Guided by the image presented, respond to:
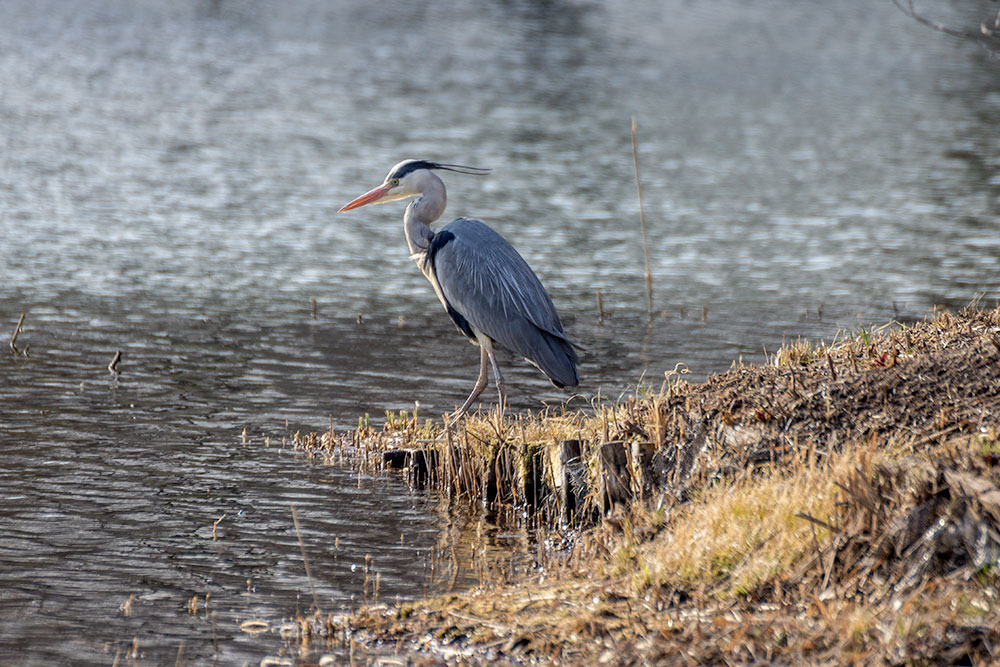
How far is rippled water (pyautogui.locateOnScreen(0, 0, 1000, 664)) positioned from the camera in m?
7.50

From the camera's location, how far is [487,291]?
877cm

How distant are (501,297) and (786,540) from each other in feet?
12.7

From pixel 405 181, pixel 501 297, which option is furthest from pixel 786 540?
pixel 405 181

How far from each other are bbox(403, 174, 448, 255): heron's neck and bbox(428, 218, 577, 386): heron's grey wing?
0.79ft

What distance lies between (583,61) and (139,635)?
3605 cm

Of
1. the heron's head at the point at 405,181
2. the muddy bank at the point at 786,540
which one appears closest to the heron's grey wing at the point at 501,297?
the heron's head at the point at 405,181

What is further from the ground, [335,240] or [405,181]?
[405,181]

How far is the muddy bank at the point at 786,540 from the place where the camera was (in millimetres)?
4645

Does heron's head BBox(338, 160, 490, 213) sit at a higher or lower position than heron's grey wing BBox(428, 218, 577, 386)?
higher

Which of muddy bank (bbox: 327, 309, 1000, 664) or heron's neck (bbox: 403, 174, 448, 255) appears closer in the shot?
muddy bank (bbox: 327, 309, 1000, 664)

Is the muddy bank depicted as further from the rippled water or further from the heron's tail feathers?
the heron's tail feathers

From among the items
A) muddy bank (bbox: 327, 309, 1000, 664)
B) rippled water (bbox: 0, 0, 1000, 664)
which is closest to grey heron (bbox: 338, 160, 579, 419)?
rippled water (bbox: 0, 0, 1000, 664)

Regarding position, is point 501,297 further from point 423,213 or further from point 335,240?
point 335,240

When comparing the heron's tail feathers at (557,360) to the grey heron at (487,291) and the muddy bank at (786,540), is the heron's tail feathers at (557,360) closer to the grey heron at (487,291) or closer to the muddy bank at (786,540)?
the grey heron at (487,291)
